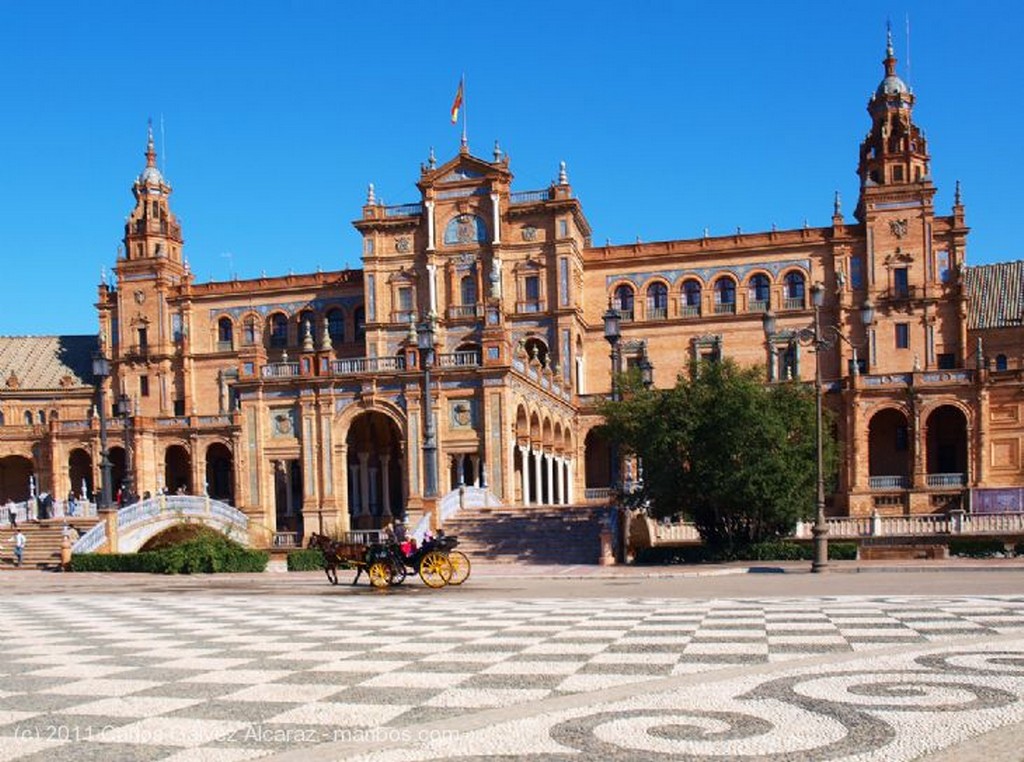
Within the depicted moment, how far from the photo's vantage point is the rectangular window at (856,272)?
6206cm

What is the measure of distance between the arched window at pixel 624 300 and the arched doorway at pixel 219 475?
24929 millimetres

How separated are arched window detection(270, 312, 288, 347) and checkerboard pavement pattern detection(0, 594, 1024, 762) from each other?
54748 millimetres

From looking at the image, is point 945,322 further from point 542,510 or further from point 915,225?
point 542,510

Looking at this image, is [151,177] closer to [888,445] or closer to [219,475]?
[219,475]

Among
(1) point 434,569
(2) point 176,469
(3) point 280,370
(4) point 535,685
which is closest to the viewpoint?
(4) point 535,685

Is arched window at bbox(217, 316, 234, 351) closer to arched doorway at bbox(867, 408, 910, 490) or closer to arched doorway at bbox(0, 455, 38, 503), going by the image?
arched doorway at bbox(0, 455, 38, 503)

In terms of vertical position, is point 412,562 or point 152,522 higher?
point 412,562

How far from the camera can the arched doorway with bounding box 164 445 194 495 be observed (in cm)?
6775

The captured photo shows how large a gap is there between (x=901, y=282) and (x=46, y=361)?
2302 inches

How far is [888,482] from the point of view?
2184 inches

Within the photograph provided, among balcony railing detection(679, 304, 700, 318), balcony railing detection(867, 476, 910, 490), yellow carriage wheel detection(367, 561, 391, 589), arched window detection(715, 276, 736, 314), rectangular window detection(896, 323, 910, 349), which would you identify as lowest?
Result: balcony railing detection(867, 476, 910, 490)

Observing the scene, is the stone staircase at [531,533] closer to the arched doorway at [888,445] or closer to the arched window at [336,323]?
the arched doorway at [888,445]

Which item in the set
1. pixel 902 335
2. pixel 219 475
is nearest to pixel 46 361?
pixel 219 475

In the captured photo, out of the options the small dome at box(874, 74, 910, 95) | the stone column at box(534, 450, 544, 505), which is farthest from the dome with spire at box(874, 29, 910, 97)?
the stone column at box(534, 450, 544, 505)
